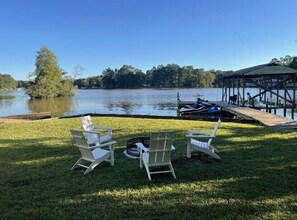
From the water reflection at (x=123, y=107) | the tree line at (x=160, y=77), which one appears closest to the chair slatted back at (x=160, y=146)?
the water reflection at (x=123, y=107)

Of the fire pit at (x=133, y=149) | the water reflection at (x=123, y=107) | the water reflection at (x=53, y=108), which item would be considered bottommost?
the water reflection at (x=53, y=108)

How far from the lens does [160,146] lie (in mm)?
4637

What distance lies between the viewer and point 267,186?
13.7 feet

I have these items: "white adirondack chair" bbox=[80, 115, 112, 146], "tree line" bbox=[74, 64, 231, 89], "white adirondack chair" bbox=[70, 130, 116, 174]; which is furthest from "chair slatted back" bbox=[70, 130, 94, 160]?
"tree line" bbox=[74, 64, 231, 89]

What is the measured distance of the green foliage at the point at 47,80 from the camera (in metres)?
60.8

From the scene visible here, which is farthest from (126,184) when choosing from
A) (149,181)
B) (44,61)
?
(44,61)

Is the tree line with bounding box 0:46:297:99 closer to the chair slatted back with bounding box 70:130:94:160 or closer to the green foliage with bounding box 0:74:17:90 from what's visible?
the green foliage with bounding box 0:74:17:90

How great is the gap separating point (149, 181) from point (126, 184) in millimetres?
410

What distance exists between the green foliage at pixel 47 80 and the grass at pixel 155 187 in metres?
58.2

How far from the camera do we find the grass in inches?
134

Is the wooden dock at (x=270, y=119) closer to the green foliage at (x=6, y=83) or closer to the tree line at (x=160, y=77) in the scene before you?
the tree line at (x=160, y=77)

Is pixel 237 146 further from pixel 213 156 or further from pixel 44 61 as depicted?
pixel 44 61

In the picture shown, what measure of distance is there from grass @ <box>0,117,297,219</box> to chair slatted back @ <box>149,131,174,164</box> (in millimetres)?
339

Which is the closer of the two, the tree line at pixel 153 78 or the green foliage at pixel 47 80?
the green foliage at pixel 47 80
